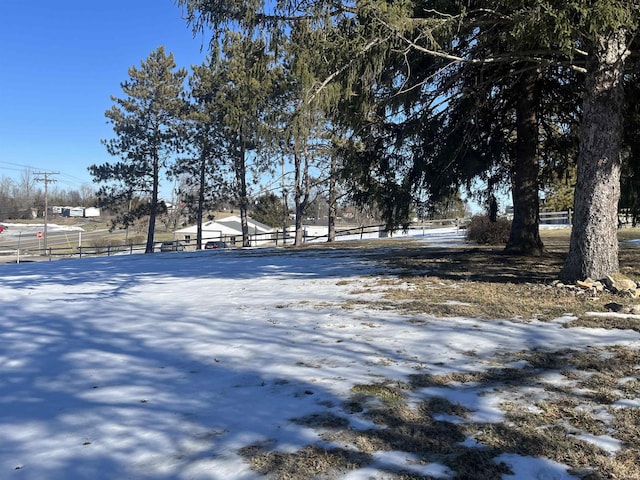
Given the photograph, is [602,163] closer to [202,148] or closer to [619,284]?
[619,284]

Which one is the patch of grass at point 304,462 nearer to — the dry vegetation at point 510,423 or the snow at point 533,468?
the dry vegetation at point 510,423

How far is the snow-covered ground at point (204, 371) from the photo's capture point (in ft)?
8.50

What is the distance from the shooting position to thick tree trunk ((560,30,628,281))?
22.4ft

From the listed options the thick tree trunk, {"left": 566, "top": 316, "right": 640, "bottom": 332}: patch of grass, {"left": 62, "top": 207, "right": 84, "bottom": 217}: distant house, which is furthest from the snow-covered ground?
{"left": 62, "top": 207, "right": 84, "bottom": 217}: distant house

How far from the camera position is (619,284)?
21.1 feet

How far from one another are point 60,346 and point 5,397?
54.8 inches

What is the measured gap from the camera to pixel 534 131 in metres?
11.0

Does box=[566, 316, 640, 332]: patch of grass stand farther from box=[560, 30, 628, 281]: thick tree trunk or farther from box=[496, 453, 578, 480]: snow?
box=[496, 453, 578, 480]: snow

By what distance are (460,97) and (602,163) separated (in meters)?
3.76

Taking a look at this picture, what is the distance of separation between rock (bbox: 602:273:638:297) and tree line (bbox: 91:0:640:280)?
0.84ft

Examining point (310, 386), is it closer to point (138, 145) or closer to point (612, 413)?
point (612, 413)

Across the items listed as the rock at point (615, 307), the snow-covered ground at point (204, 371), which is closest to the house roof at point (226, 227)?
the snow-covered ground at point (204, 371)

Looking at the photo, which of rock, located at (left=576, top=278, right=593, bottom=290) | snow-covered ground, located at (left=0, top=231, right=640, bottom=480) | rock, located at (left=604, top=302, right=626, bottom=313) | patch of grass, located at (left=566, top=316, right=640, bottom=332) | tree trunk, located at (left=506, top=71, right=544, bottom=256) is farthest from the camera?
tree trunk, located at (left=506, top=71, right=544, bottom=256)

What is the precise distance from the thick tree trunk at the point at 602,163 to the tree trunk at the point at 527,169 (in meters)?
3.92
